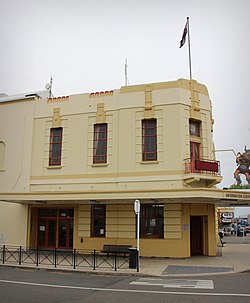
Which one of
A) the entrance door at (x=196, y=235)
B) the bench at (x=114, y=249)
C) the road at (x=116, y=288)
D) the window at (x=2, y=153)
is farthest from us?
the window at (x=2, y=153)

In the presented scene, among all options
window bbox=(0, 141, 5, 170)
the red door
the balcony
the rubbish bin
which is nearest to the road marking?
the rubbish bin

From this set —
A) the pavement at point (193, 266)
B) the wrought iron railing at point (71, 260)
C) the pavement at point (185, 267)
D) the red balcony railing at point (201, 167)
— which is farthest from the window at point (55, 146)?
the pavement at point (193, 266)

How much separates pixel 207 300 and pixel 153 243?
444 inches

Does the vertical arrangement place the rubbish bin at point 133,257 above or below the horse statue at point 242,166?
below

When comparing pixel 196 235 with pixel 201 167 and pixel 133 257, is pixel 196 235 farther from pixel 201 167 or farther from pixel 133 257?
pixel 133 257

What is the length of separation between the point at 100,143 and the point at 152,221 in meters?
5.87

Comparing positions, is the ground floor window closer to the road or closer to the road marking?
the road

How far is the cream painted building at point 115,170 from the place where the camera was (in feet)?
69.6

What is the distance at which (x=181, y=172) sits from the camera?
21328 mm

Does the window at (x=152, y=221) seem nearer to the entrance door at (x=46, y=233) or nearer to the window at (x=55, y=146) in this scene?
the entrance door at (x=46, y=233)

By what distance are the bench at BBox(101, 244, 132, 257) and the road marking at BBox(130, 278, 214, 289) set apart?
5.87 m

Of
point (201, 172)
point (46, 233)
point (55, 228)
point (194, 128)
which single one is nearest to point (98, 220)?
point (55, 228)

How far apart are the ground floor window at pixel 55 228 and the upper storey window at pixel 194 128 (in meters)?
9.00

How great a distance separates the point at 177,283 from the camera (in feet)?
43.4
